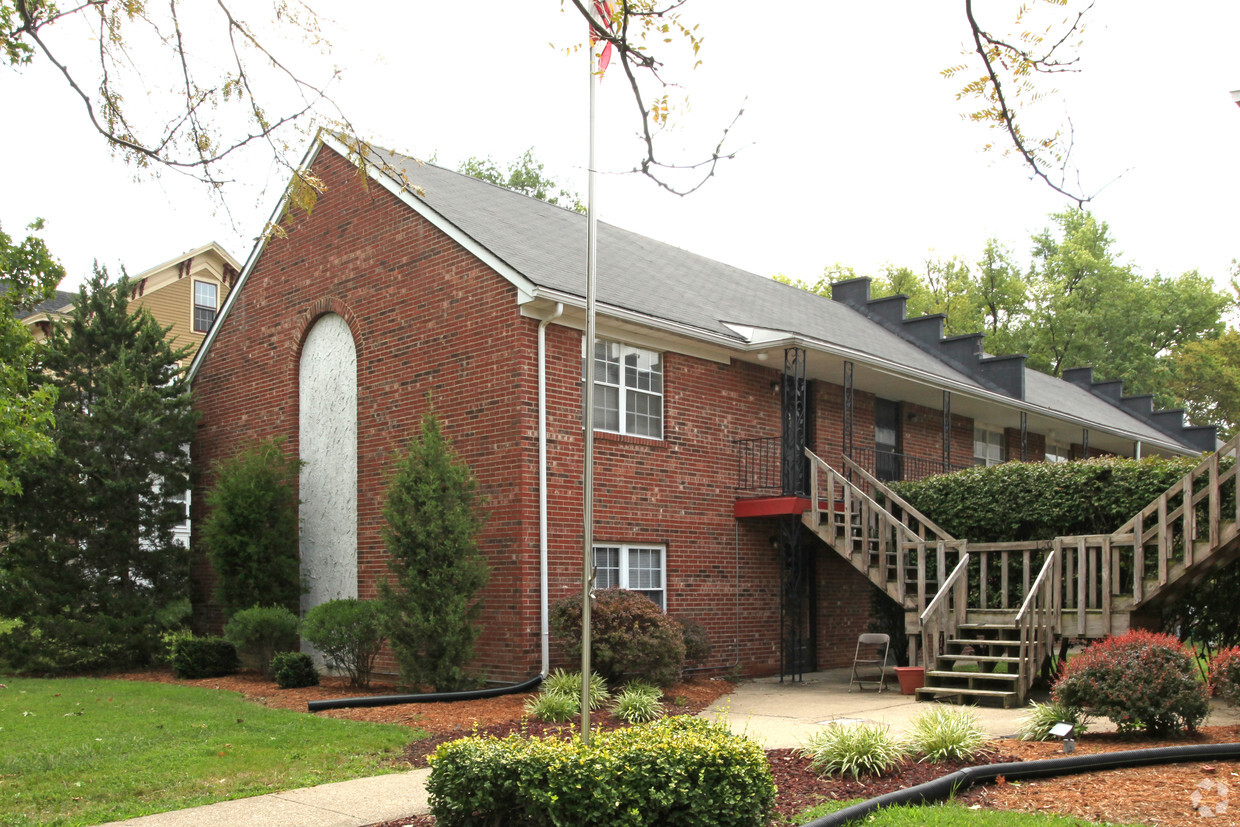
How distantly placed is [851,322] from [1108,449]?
970cm

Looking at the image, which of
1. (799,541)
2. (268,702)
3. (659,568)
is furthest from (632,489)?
(268,702)

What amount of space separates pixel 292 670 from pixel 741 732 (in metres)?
6.73

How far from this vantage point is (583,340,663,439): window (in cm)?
1427

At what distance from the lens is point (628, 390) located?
14.6 m

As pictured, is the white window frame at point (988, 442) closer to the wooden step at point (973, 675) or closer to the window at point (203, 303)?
the wooden step at point (973, 675)

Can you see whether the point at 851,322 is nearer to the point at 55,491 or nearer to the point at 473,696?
the point at 473,696

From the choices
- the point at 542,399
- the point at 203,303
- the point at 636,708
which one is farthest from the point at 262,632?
the point at 203,303

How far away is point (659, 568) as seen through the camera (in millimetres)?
14617

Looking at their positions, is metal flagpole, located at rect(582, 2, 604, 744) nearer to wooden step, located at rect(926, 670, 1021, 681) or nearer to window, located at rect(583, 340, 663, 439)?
wooden step, located at rect(926, 670, 1021, 681)

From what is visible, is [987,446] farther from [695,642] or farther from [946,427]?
[695,642]

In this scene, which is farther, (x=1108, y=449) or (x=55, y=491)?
(x=1108, y=449)

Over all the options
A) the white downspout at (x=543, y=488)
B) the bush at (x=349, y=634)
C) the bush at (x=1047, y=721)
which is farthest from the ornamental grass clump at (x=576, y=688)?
the bush at (x=1047, y=721)

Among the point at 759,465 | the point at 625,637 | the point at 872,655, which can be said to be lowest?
the point at 872,655

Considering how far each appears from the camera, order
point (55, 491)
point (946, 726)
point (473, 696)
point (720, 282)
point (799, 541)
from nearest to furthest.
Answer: point (946, 726)
point (473, 696)
point (799, 541)
point (55, 491)
point (720, 282)
